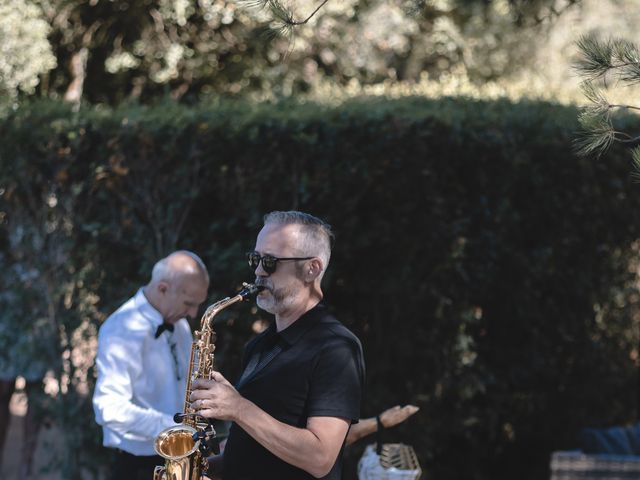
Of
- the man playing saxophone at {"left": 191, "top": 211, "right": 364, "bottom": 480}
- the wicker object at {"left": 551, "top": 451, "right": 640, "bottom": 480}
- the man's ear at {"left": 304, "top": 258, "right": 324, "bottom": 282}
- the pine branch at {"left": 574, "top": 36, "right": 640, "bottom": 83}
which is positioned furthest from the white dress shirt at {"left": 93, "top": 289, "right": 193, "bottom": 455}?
the wicker object at {"left": 551, "top": 451, "right": 640, "bottom": 480}

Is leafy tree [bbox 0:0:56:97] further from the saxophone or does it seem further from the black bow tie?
the saxophone

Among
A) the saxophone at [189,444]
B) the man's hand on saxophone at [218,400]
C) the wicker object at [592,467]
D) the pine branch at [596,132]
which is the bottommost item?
the wicker object at [592,467]

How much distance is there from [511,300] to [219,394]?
407cm

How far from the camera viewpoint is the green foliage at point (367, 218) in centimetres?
601

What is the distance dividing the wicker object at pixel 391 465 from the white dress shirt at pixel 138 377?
0.91 meters

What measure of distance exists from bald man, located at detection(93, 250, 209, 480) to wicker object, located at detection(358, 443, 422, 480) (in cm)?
92

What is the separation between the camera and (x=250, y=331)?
20.2 feet

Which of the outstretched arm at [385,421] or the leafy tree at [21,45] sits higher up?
the leafy tree at [21,45]

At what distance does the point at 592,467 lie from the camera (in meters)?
6.72

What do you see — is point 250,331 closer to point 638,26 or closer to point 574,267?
point 574,267

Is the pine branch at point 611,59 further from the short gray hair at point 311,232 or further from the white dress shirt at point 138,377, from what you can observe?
the white dress shirt at point 138,377

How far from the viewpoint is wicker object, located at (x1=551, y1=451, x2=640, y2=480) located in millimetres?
6684

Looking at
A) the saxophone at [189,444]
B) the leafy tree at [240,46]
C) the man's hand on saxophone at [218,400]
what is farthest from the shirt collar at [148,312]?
the leafy tree at [240,46]

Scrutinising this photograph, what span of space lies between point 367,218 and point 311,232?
2.84m
